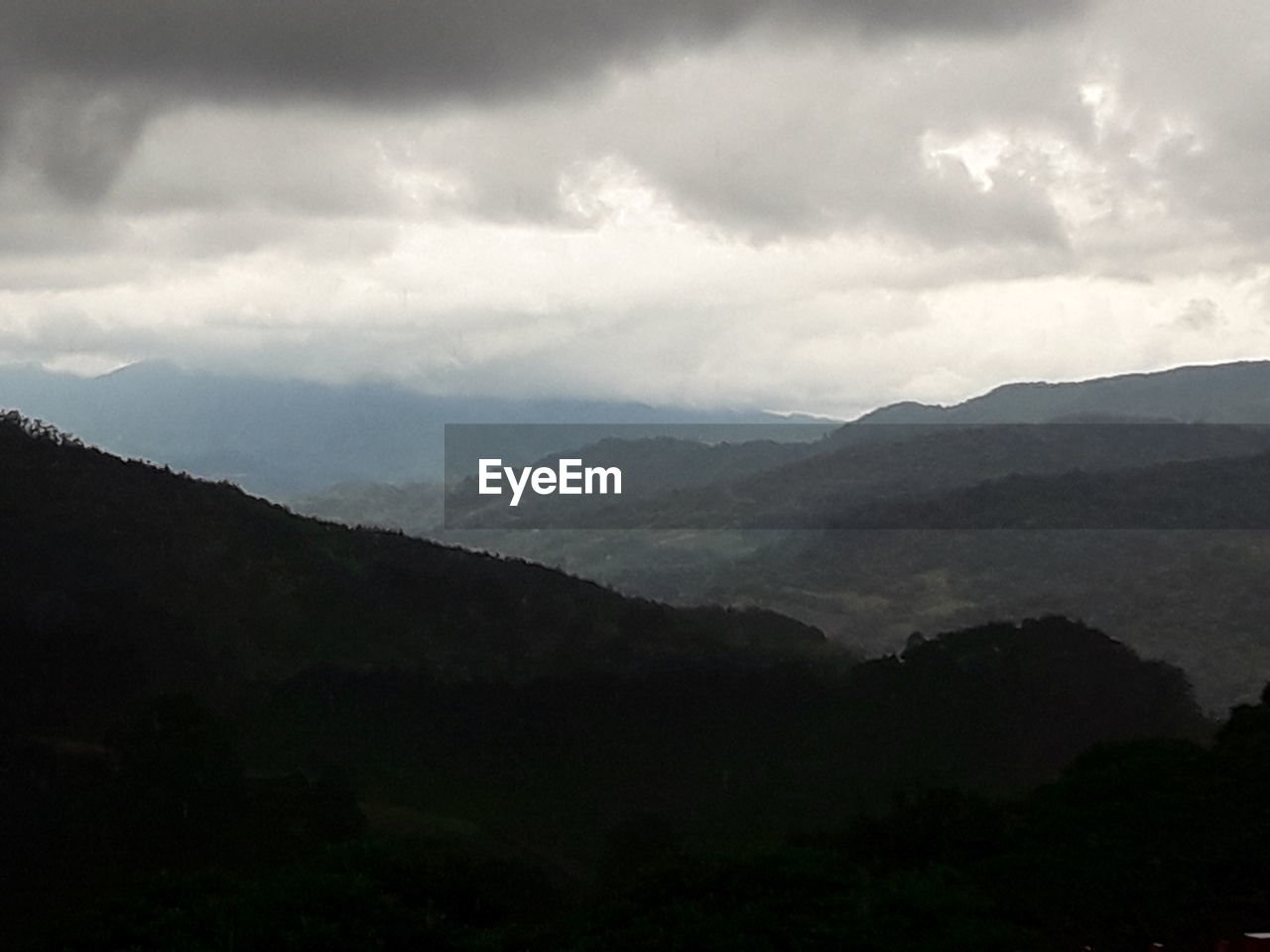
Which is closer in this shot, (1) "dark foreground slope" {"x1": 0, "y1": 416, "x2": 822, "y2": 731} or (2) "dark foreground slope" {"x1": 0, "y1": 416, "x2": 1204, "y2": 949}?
(2) "dark foreground slope" {"x1": 0, "y1": 416, "x2": 1204, "y2": 949}

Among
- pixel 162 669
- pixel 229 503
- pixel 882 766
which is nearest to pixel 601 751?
pixel 882 766

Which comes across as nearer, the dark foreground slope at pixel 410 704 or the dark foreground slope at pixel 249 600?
the dark foreground slope at pixel 410 704

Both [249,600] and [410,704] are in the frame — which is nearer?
[410,704]

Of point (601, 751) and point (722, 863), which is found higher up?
point (722, 863)

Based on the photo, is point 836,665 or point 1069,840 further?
point 836,665

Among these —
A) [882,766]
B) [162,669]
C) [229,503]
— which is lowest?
[882,766]

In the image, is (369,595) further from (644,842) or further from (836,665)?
(644,842)

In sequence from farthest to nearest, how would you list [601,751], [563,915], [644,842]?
[601,751] < [644,842] < [563,915]

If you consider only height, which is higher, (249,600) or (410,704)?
(249,600)
